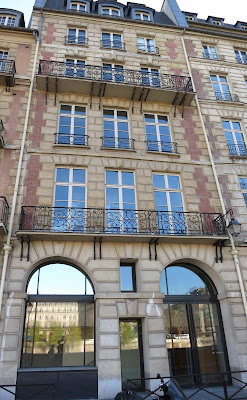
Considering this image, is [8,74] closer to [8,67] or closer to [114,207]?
[8,67]

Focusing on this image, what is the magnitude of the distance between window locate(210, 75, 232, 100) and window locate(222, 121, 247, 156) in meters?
1.63

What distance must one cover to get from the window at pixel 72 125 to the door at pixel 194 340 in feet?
23.4

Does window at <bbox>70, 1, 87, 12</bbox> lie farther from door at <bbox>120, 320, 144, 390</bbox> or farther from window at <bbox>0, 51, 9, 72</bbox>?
door at <bbox>120, 320, 144, 390</bbox>

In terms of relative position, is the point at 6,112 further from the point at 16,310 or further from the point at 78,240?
the point at 16,310

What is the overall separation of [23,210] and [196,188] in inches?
256

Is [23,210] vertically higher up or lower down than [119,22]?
lower down

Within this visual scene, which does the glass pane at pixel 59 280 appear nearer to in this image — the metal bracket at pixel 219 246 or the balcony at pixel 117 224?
the balcony at pixel 117 224

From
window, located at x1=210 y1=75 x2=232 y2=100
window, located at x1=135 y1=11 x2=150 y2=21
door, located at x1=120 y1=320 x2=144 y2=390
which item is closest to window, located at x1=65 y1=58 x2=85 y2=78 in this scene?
window, located at x1=135 y1=11 x2=150 y2=21

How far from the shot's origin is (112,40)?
15164mm

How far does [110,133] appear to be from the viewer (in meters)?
12.2

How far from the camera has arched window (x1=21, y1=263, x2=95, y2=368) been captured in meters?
8.50

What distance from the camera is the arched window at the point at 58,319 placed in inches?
335

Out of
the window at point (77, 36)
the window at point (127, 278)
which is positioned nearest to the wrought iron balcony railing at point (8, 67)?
the window at point (77, 36)

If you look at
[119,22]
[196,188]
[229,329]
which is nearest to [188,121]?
[196,188]
